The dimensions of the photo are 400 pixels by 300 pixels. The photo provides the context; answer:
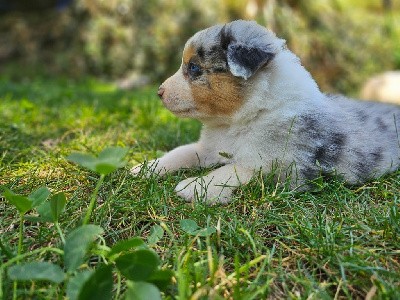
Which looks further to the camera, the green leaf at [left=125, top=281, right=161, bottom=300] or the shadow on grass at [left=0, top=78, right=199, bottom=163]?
the shadow on grass at [left=0, top=78, right=199, bottom=163]

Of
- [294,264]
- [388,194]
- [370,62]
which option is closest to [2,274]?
[294,264]

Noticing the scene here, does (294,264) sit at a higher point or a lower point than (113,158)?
lower

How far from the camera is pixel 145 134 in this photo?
15.0 feet

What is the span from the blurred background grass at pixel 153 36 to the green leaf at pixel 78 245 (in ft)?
29.0

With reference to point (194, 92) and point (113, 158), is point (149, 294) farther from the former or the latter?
point (194, 92)

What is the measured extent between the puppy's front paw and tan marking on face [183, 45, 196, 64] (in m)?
0.88

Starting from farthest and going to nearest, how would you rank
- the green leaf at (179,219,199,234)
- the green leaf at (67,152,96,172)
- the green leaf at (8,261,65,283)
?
1. the green leaf at (179,219,199,234)
2. the green leaf at (67,152,96,172)
3. the green leaf at (8,261,65,283)

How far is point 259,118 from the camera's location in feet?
10.2

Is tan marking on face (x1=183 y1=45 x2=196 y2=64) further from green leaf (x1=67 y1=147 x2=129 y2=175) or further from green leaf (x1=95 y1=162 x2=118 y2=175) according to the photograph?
green leaf (x1=95 y1=162 x2=118 y2=175)

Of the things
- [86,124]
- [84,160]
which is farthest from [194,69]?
[86,124]

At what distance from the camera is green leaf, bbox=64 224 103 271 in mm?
1951

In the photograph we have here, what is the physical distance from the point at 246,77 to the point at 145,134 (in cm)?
183

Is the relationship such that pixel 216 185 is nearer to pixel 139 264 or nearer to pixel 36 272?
pixel 139 264

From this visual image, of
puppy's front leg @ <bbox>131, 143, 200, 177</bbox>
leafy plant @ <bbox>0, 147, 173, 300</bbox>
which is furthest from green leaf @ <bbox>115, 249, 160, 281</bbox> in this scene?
puppy's front leg @ <bbox>131, 143, 200, 177</bbox>
